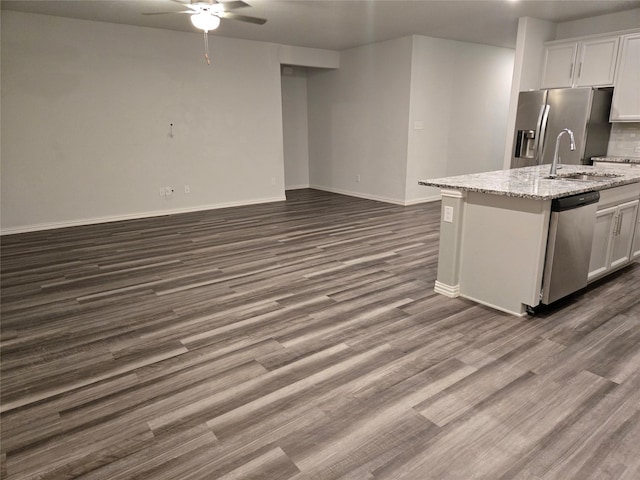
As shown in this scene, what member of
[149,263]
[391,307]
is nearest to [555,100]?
[391,307]

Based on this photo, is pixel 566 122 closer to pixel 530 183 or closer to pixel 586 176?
pixel 586 176

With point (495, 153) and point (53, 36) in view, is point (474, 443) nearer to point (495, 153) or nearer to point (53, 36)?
point (53, 36)

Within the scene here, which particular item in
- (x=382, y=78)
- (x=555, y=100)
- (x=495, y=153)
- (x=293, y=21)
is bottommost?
(x=495, y=153)

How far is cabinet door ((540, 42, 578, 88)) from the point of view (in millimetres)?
5160

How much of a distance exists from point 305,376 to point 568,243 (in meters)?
2.00

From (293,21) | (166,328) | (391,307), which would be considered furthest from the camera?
(293,21)

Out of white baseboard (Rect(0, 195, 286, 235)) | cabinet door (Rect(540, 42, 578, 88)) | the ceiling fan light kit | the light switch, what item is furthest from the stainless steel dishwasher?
white baseboard (Rect(0, 195, 286, 235))

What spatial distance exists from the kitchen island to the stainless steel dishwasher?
0.15ft

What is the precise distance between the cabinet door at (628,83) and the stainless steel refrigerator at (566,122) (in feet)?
0.44

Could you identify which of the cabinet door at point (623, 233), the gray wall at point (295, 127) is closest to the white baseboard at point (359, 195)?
the gray wall at point (295, 127)

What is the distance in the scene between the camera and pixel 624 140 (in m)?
5.06

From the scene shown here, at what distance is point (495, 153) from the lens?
7785 mm

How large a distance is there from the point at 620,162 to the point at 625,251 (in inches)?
61.6

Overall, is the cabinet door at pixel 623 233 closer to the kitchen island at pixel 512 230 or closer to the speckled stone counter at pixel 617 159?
the kitchen island at pixel 512 230
